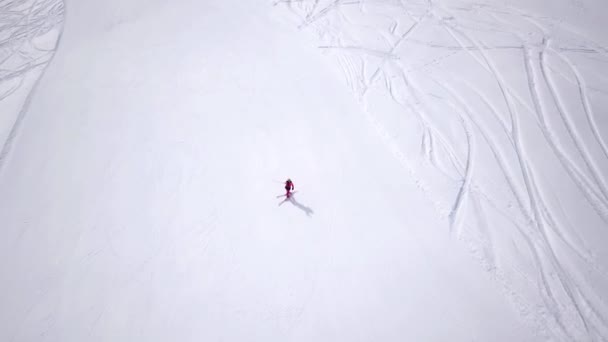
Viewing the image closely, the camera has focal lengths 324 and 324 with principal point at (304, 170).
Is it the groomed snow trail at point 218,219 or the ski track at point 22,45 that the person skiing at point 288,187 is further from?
the ski track at point 22,45

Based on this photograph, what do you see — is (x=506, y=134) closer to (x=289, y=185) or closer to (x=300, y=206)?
(x=300, y=206)

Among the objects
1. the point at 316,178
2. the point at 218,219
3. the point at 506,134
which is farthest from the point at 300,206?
the point at 506,134

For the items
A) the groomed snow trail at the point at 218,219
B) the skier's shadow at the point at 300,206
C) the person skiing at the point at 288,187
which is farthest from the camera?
the skier's shadow at the point at 300,206

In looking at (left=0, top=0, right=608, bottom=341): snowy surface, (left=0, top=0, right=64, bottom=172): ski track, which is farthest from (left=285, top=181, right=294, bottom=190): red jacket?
(left=0, top=0, right=64, bottom=172): ski track

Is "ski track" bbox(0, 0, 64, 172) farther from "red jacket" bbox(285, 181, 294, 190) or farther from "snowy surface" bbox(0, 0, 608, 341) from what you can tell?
"red jacket" bbox(285, 181, 294, 190)

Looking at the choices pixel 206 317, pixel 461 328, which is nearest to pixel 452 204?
pixel 461 328

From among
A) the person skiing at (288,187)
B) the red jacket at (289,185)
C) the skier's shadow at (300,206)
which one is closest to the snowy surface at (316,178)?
the skier's shadow at (300,206)
